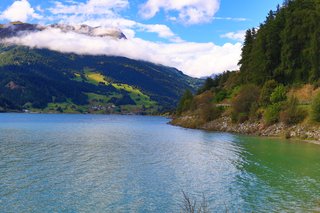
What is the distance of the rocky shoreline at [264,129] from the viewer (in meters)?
78.1

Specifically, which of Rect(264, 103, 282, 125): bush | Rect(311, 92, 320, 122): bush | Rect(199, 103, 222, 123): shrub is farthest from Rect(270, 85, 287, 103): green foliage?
Rect(199, 103, 222, 123): shrub

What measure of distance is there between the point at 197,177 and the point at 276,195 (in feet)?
33.5

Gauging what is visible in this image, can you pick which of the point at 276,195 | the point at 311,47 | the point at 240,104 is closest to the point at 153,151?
the point at 276,195

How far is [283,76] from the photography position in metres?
111

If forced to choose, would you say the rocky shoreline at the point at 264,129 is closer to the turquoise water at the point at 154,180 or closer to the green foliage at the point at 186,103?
the turquoise water at the point at 154,180

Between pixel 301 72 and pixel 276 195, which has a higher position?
pixel 301 72

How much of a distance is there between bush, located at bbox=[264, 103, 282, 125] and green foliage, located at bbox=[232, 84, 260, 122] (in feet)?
35.6

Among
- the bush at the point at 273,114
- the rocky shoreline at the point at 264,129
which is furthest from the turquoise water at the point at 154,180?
the bush at the point at 273,114

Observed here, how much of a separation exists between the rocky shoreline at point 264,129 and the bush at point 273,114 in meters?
1.41

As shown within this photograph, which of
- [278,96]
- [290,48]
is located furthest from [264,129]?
[290,48]

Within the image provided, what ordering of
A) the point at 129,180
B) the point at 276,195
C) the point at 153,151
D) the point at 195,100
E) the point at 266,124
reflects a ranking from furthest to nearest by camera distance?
the point at 195,100 < the point at 266,124 < the point at 153,151 < the point at 129,180 < the point at 276,195

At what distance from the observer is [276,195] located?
104 feet

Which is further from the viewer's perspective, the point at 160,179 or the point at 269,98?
the point at 269,98

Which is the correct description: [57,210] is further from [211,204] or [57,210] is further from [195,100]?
[195,100]
